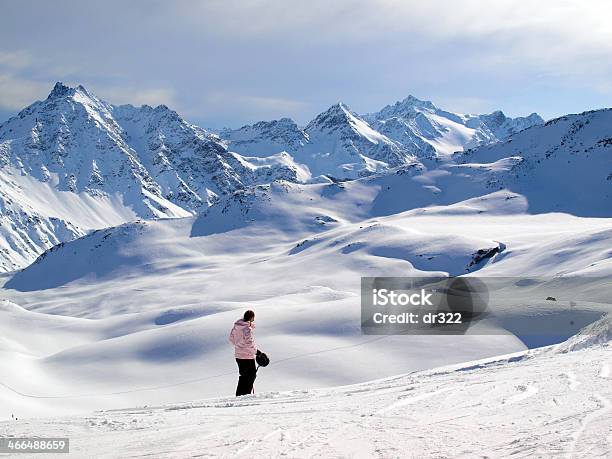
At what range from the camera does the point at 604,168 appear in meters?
141

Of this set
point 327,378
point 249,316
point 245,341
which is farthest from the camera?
point 327,378

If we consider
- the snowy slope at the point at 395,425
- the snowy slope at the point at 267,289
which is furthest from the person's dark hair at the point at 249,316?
the snowy slope at the point at 267,289

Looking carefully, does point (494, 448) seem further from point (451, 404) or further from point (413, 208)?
point (413, 208)

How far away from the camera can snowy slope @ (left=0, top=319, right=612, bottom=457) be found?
5.79 metres

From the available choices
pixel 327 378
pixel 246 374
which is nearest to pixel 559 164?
pixel 327 378

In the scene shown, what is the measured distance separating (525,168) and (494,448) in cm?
15609

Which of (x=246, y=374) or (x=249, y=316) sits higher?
(x=249, y=316)

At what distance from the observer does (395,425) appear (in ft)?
22.7

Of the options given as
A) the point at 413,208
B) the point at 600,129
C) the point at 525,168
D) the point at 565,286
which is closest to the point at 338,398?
the point at 565,286

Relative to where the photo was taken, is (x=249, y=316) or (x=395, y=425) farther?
(x=249, y=316)

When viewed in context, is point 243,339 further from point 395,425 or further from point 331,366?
point 331,366

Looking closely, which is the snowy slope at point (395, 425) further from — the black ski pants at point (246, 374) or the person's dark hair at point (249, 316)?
the person's dark hair at point (249, 316)

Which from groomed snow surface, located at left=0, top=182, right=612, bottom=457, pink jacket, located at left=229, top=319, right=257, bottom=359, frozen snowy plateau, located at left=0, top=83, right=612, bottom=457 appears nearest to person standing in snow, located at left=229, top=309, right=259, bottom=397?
pink jacket, located at left=229, top=319, right=257, bottom=359

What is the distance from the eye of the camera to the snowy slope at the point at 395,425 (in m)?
5.79
